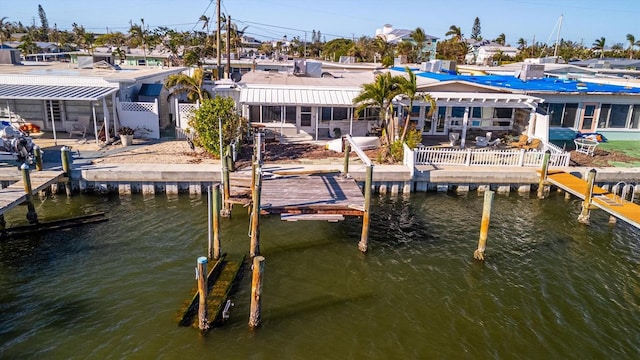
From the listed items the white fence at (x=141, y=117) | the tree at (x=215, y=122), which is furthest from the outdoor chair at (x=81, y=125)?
the tree at (x=215, y=122)

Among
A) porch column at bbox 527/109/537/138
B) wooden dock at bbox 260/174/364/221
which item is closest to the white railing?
porch column at bbox 527/109/537/138

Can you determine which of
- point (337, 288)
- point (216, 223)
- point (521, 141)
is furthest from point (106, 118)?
point (521, 141)

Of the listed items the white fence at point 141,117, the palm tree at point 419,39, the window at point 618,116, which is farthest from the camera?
the palm tree at point 419,39

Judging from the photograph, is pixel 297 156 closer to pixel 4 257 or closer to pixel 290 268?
pixel 290 268

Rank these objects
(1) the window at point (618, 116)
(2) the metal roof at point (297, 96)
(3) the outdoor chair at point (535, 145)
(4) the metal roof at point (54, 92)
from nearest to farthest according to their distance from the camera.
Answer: (4) the metal roof at point (54, 92)
(3) the outdoor chair at point (535, 145)
(2) the metal roof at point (297, 96)
(1) the window at point (618, 116)

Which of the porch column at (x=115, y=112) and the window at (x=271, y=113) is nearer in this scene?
the porch column at (x=115, y=112)

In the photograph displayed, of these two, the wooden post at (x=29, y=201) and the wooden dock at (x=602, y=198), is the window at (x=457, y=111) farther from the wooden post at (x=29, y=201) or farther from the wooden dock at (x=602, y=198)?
the wooden post at (x=29, y=201)

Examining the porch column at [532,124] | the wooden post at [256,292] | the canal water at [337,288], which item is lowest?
the canal water at [337,288]
